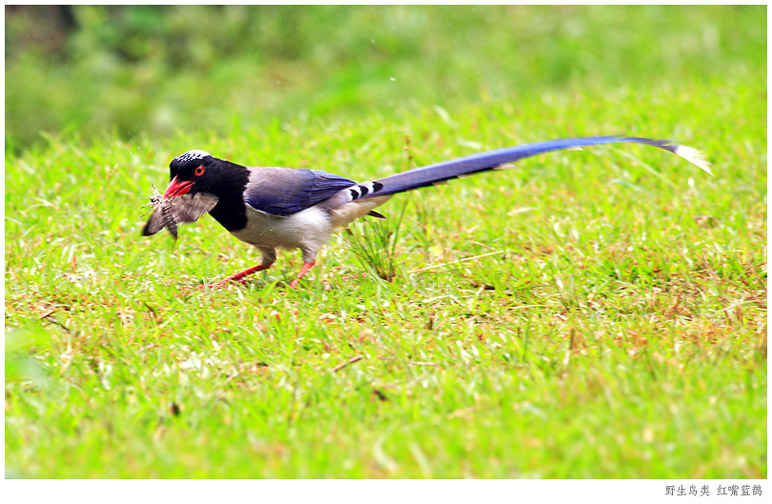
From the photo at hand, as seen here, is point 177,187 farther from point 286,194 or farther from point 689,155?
point 689,155

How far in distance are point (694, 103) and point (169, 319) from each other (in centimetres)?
478

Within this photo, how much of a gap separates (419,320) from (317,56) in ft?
22.8

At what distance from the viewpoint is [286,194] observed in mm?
4363

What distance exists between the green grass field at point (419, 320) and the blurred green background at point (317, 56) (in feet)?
8.36

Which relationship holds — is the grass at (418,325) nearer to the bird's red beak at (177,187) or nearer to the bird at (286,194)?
the bird at (286,194)

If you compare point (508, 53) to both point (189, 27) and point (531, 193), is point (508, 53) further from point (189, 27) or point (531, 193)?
point (531, 193)

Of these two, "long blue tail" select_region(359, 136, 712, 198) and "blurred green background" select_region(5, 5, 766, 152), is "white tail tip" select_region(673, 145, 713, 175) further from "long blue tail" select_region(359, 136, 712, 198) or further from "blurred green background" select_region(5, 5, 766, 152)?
"blurred green background" select_region(5, 5, 766, 152)

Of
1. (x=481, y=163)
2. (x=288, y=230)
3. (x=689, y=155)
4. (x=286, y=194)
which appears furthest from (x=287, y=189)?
(x=689, y=155)

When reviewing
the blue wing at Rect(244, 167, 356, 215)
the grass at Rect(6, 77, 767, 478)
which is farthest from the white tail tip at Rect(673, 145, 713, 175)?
the blue wing at Rect(244, 167, 356, 215)

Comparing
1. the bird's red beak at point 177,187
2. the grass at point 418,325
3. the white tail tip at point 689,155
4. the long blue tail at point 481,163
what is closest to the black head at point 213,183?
the bird's red beak at point 177,187

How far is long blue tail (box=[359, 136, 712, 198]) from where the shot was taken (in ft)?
14.0

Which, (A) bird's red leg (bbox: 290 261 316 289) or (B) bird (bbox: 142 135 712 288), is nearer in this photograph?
(B) bird (bbox: 142 135 712 288)

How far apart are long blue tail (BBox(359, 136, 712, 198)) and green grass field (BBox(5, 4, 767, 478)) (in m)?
0.25

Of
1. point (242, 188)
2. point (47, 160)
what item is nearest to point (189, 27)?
point (47, 160)
